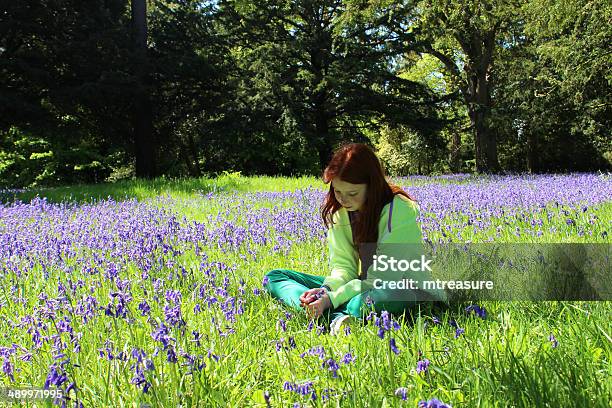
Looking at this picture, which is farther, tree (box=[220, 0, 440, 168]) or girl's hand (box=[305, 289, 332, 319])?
tree (box=[220, 0, 440, 168])

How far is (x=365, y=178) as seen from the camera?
3.09 metres

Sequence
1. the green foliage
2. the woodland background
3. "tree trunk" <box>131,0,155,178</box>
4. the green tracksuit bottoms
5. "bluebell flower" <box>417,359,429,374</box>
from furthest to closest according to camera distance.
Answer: the green foliage → "tree trunk" <box>131,0,155,178</box> → the woodland background → the green tracksuit bottoms → "bluebell flower" <box>417,359,429,374</box>

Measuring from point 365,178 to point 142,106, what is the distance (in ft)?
58.8

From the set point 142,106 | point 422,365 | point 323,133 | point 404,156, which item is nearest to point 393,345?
point 422,365

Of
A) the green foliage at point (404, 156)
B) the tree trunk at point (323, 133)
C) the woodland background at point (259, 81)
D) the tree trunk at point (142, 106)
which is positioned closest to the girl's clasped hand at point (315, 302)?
the woodland background at point (259, 81)

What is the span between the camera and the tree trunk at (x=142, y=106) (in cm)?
1812

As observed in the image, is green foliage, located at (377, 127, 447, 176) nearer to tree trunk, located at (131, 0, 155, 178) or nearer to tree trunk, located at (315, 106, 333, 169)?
tree trunk, located at (315, 106, 333, 169)

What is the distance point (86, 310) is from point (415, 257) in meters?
1.91

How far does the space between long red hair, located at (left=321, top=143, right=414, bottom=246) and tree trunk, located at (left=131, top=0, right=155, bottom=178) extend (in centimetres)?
1627

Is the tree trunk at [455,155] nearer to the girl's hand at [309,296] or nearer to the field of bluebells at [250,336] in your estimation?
the field of bluebells at [250,336]

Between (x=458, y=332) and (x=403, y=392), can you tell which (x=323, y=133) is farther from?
(x=403, y=392)

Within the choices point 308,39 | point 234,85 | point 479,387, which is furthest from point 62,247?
point 308,39

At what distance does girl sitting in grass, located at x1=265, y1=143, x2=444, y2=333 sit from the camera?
286 centimetres

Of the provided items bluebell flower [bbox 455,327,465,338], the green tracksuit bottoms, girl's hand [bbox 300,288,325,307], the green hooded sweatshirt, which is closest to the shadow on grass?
the green tracksuit bottoms
